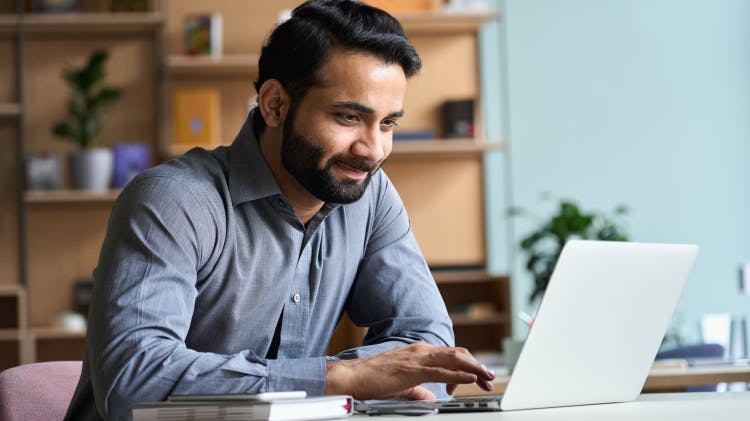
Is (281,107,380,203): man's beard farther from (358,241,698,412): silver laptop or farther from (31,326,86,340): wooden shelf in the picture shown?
(31,326,86,340): wooden shelf

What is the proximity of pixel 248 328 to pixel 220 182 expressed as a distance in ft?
0.77

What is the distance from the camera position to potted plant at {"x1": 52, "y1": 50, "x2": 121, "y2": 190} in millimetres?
4793

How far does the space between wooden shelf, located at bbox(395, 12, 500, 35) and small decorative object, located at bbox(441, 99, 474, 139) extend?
0.37m

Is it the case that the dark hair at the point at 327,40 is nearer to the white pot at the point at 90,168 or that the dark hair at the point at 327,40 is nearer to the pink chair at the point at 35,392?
the pink chair at the point at 35,392

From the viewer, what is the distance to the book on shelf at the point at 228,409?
3.80 ft

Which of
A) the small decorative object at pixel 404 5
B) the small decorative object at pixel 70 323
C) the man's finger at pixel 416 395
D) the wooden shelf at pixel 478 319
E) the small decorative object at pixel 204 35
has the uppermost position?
the small decorative object at pixel 404 5

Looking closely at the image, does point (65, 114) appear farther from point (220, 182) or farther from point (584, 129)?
point (220, 182)

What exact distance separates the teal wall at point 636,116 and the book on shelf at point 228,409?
4.28m

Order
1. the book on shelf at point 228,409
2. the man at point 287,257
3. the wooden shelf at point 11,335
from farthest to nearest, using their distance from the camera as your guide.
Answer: the wooden shelf at point 11,335
the man at point 287,257
the book on shelf at point 228,409

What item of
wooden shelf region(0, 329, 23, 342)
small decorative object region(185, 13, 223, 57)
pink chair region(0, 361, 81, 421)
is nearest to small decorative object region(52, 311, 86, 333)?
wooden shelf region(0, 329, 23, 342)

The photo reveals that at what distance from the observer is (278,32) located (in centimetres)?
184

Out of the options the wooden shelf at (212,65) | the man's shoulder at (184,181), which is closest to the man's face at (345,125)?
the man's shoulder at (184,181)

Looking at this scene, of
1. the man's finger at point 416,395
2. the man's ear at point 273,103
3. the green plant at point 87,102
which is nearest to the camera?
the man's finger at point 416,395

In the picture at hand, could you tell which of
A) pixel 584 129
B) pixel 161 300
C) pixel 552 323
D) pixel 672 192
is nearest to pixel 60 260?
pixel 584 129
